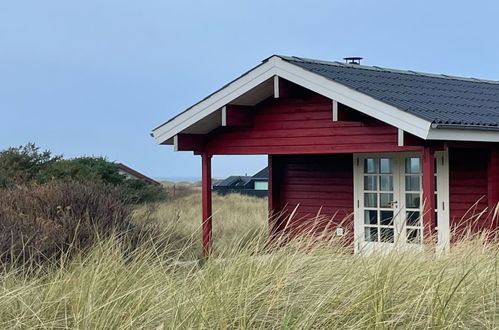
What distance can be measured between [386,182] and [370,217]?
700 mm

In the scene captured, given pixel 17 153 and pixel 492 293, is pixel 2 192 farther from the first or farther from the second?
pixel 17 153

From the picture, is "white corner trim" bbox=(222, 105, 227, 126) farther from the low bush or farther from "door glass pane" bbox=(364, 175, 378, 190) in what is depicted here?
"door glass pane" bbox=(364, 175, 378, 190)

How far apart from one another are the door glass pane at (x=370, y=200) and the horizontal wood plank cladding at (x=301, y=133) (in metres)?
1.89

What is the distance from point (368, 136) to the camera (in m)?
10.2

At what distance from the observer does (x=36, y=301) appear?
199 inches

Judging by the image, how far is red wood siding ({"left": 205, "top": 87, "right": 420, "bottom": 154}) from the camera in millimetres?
10203

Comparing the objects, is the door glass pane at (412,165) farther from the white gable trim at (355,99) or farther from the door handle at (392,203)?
the white gable trim at (355,99)

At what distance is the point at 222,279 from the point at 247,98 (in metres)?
6.51

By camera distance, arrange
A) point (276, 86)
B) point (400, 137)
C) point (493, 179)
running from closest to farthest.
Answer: point (400, 137) → point (276, 86) → point (493, 179)

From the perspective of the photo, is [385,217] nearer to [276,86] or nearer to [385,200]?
[385,200]

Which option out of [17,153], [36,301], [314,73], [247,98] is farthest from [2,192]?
[17,153]

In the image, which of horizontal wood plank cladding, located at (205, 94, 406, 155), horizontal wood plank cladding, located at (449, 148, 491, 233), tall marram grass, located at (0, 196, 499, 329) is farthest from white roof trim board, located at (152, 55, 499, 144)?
tall marram grass, located at (0, 196, 499, 329)

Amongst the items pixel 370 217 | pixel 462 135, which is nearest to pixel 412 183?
pixel 370 217

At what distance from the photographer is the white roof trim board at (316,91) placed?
9.12 metres
